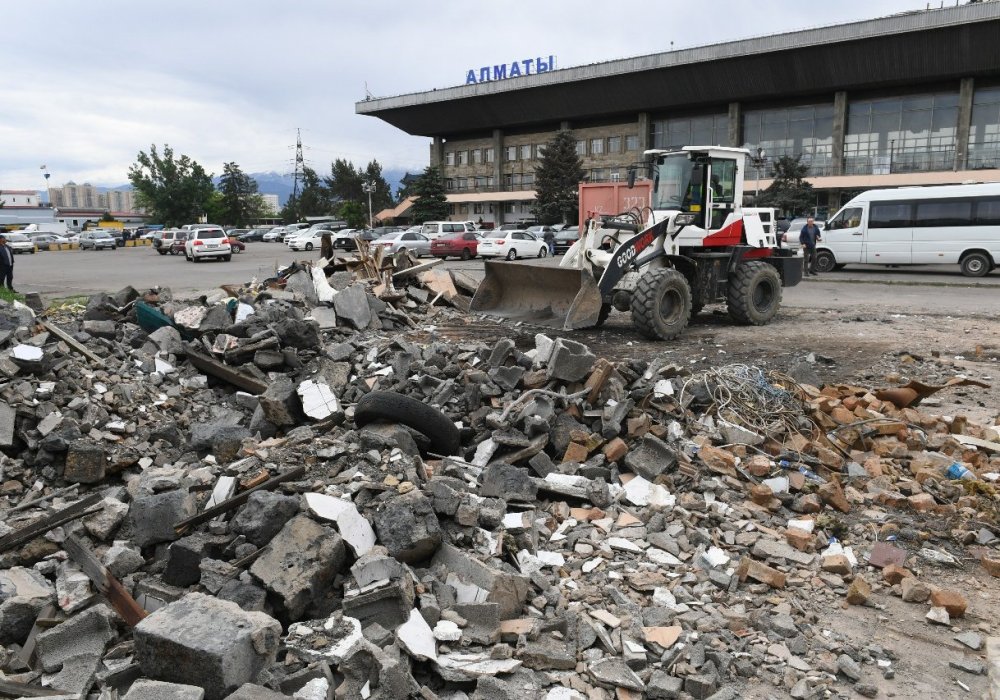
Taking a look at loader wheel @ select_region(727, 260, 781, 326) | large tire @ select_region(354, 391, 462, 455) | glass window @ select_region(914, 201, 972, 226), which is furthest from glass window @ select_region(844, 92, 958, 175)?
large tire @ select_region(354, 391, 462, 455)

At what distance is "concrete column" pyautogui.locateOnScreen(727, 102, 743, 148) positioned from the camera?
51.2 metres

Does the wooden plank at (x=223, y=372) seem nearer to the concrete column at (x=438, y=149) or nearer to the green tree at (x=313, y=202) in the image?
the concrete column at (x=438, y=149)

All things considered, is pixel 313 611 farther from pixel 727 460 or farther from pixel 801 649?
pixel 727 460

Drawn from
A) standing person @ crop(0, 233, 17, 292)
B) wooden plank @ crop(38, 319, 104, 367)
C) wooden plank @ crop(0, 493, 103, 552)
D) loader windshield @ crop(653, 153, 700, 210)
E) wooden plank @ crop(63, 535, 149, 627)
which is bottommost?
wooden plank @ crop(63, 535, 149, 627)

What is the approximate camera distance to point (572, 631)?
418 cm

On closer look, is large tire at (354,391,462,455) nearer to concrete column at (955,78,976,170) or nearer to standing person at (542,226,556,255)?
standing person at (542,226,556,255)

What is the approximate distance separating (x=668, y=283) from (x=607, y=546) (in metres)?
6.52

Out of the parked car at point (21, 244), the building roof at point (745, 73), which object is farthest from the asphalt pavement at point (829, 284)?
the building roof at point (745, 73)

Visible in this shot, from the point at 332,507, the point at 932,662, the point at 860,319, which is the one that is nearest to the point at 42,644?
the point at 332,507

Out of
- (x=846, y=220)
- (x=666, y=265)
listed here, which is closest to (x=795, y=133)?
(x=846, y=220)

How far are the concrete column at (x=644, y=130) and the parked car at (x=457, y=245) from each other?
28.0 meters

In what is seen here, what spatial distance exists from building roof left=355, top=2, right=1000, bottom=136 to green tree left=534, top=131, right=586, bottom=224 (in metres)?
4.70

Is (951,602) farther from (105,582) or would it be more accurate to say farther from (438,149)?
(438,149)

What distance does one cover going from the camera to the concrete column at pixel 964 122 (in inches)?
1694
